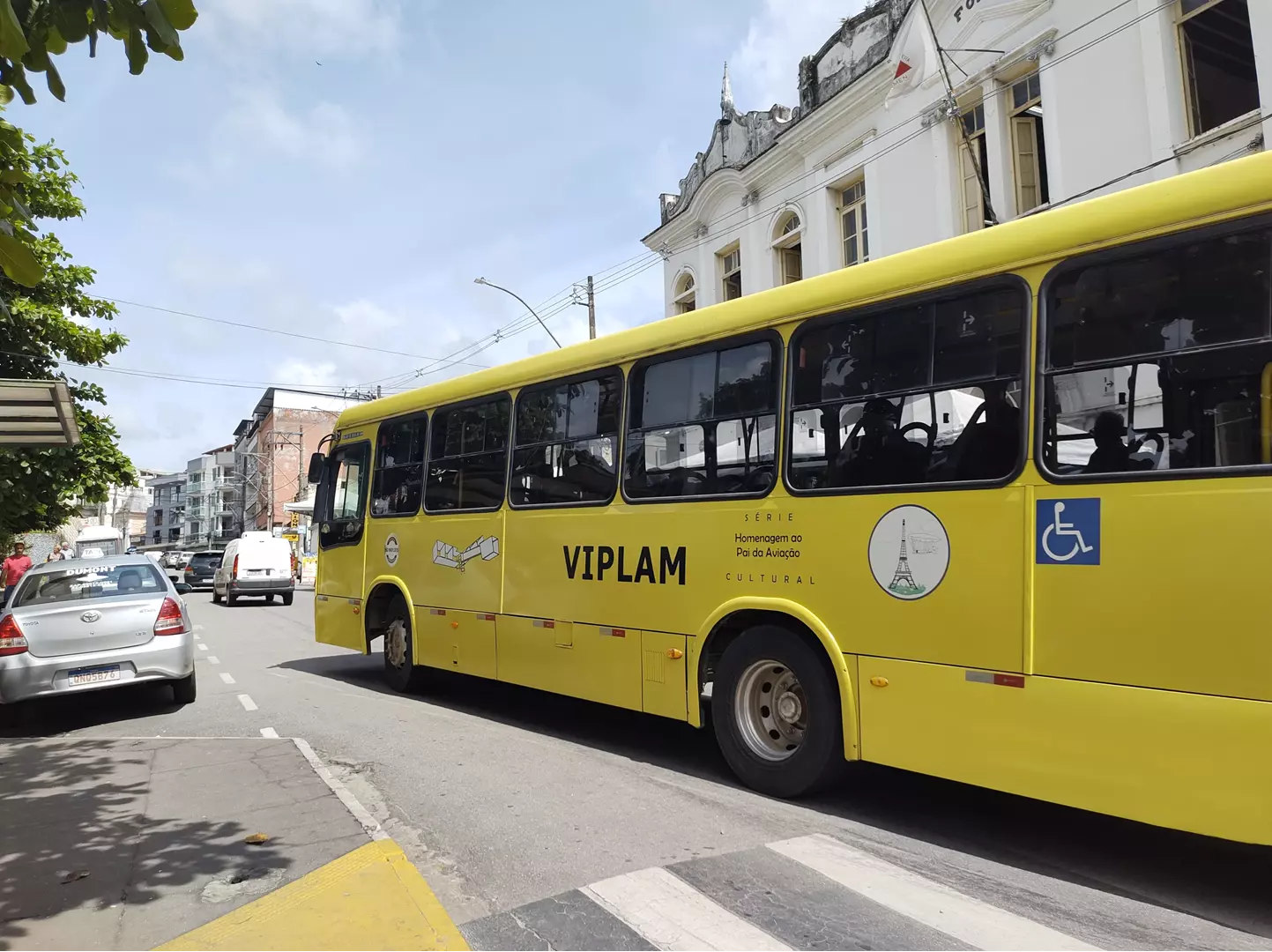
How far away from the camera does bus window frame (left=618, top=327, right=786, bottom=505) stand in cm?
552

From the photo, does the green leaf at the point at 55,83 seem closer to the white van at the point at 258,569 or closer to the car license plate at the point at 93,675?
the car license plate at the point at 93,675

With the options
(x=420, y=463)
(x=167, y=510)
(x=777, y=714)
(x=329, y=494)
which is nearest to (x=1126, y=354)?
(x=777, y=714)

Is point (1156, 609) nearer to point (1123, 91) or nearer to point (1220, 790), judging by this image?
point (1220, 790)

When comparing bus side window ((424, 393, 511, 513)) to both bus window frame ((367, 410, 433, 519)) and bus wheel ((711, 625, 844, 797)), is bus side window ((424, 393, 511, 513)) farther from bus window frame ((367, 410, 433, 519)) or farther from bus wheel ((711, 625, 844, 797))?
bus wheel ((711, 625, 844, 797))

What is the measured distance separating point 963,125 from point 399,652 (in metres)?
12.5

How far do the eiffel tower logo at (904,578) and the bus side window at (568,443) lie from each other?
8.10 feet

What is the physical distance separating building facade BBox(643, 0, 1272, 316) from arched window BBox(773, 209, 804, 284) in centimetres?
4

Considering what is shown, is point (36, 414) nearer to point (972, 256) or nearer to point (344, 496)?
point (344, 496)

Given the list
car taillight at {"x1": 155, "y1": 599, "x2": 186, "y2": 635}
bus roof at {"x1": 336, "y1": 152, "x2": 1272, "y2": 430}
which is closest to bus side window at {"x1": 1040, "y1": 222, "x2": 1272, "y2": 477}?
bus roof at {"x1": 336, "y1": 152, "x2": 1272, "y2": 430}

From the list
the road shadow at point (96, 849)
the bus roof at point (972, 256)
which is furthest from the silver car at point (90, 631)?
the bus roof at point (972, 256)

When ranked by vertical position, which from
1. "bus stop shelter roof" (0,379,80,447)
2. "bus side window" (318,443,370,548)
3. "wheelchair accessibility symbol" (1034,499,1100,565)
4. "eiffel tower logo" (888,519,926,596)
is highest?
"bus stop shelter roof" (0,379,80,447)

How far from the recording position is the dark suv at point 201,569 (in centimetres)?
3375

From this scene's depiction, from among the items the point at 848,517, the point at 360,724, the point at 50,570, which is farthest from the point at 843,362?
the point at 50,570

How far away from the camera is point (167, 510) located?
367ft
